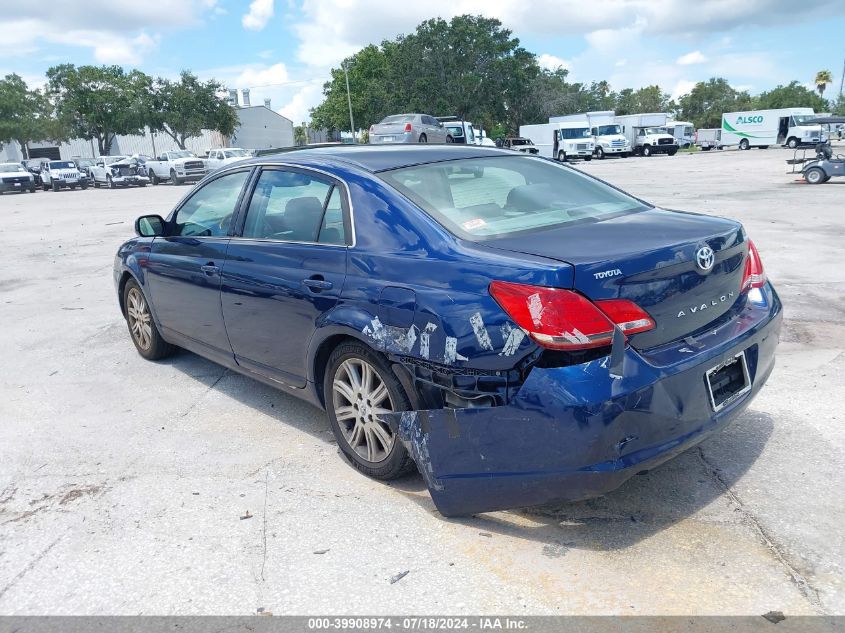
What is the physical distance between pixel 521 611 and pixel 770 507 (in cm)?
140

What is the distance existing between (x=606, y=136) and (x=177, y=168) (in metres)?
28.9

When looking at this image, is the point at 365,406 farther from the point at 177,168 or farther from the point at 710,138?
the point at 710,138

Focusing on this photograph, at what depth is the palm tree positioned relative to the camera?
105m

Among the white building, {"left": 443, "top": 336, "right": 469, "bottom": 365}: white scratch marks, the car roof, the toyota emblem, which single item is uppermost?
the white building

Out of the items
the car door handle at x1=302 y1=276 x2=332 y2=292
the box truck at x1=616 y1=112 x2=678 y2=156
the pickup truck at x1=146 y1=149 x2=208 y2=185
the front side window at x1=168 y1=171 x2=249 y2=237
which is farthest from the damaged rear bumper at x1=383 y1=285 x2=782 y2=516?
the box truck at x1=616 y1=112 x2=678 y2=156

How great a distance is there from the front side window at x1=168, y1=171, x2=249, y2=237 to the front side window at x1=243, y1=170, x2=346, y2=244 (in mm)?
268

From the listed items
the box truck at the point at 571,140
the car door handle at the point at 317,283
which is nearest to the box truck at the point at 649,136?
the box truck at the point at 571,140

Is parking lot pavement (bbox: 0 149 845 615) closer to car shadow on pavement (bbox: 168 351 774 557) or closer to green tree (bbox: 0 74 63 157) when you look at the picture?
car shadow on pavement (bbox: 168 351 774 557)

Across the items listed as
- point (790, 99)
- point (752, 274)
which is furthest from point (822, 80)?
point (752, 274)

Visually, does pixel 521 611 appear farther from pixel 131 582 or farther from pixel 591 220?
pixel 591 220

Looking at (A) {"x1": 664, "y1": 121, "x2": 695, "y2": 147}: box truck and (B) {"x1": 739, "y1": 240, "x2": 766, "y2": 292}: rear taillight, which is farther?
(A) {"x1": 664, "y1": 121, "x2": 695, "y2": 147}: box truck

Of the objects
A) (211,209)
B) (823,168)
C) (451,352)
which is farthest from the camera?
(823,168)

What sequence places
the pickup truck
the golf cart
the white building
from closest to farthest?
1. the golf cart
2. the pickup truck
3. the white building

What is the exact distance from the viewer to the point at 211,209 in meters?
4.81
